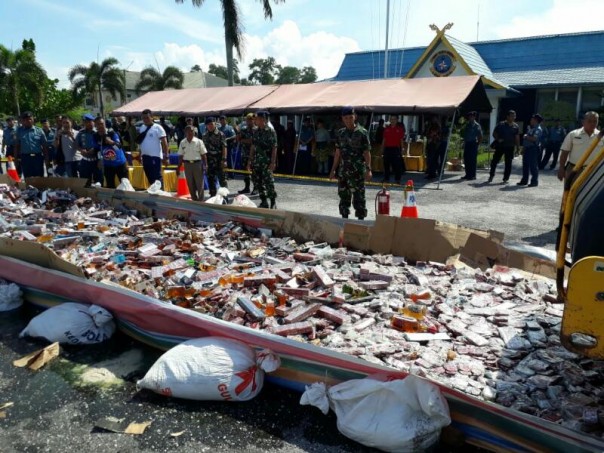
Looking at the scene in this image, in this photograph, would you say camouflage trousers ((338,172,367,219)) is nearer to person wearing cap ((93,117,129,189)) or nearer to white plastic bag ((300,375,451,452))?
white plastic bag ((300,375,451,452))

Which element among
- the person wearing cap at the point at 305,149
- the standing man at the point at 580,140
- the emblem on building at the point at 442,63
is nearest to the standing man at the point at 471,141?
the person wearing cap at the point at 305,149

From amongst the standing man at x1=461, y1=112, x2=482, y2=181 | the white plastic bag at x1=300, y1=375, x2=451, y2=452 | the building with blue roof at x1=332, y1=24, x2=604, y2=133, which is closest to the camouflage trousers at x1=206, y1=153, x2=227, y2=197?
the standing man at x1=461, y1=112, x2=482, y2=181

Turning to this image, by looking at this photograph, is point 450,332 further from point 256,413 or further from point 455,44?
point 455,44

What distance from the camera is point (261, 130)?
8.64m

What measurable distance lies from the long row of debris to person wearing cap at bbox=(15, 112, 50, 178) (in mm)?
4209

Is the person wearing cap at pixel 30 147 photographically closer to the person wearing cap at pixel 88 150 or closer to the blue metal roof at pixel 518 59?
the person wearing cap at pixel 88 150

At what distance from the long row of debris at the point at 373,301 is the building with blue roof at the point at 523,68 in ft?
58.2

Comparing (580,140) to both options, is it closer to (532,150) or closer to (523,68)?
(532,150)

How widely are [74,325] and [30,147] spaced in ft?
25.0

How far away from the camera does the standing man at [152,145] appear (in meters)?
9.47

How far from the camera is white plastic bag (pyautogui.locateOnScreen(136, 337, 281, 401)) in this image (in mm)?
3154

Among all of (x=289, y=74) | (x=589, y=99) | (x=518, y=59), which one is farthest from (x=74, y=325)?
(x=289, y=74)

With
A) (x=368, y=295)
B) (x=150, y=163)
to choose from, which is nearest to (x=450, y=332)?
(x=368, y=295)

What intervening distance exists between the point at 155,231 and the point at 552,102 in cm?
2235
